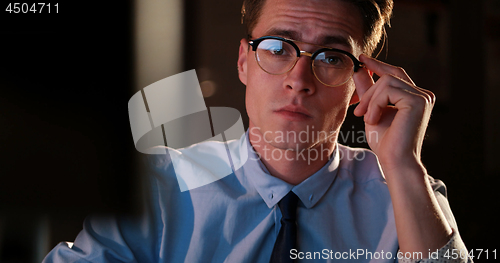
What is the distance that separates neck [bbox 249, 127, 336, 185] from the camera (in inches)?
50.4

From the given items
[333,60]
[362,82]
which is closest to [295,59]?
[333,60]

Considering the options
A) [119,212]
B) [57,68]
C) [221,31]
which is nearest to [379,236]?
[119,212]

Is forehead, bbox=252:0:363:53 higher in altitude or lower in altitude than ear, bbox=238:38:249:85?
higher

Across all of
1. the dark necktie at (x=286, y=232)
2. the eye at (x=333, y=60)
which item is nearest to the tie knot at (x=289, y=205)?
the dark necktie at (x=286, y=232)

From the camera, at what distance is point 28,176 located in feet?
4.37

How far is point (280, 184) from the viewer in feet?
4.06

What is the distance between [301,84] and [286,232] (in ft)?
1.54

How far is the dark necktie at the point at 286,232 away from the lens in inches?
44.0

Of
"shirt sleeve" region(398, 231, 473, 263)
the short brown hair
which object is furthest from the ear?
"shirt sleeve" region(398, 231, 473, 263)

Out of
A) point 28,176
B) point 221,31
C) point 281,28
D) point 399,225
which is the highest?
point 221,31

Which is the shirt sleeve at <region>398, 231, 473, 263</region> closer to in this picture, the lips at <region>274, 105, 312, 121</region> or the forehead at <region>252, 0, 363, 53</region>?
the lips at <region>274, 105, 312, 121</region>

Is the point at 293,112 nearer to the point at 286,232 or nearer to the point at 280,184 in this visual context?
the point at 280,184

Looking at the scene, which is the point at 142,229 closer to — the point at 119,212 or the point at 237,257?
the point at 119,212

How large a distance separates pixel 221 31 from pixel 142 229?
3.48ft
